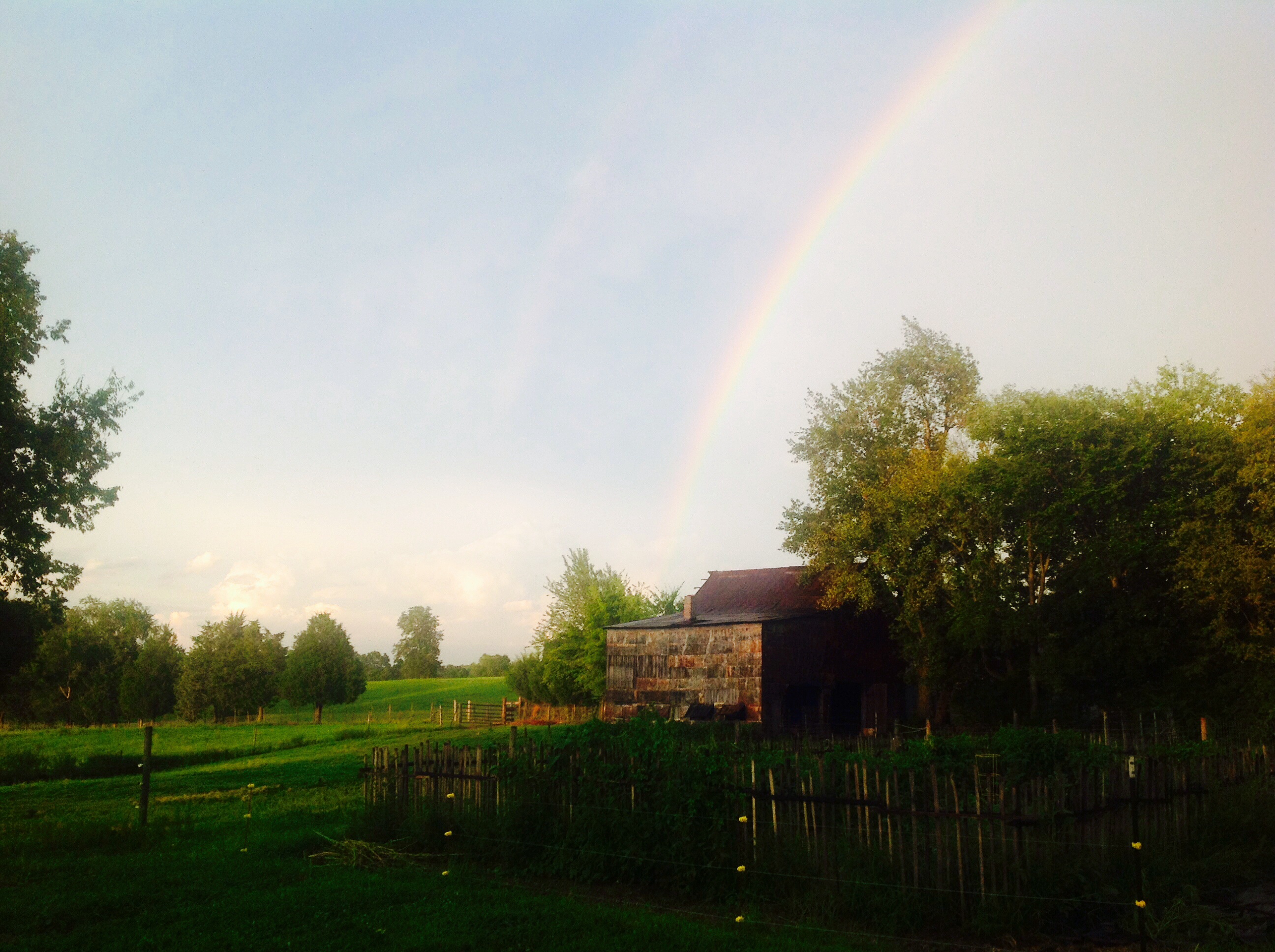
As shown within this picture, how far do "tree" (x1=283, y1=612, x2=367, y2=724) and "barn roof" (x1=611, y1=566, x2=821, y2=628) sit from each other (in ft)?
124

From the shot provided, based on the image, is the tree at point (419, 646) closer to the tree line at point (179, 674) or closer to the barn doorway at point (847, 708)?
the tree line at point (179, 674)

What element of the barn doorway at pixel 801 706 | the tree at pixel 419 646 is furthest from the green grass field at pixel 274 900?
the tree at pixel 419 646

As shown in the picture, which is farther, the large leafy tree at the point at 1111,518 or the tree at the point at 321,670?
the tree at the point at 321,670

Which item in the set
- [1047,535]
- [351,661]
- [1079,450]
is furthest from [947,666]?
[351,661]

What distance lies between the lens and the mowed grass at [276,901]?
948 centimetres

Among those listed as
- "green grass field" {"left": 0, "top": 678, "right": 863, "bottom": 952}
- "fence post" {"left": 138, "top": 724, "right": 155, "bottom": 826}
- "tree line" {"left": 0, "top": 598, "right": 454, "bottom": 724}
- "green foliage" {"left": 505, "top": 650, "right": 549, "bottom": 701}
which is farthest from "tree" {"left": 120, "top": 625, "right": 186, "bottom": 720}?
"fence post" {"left": 138, "top": 724, "right": 155, "bottom": 826}

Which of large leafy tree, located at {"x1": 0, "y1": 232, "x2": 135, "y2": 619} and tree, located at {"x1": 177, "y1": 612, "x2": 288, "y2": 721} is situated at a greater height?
large leafy tree, located at {"x1": 0, "y1": 232, "x2": 135, "y2": 619}

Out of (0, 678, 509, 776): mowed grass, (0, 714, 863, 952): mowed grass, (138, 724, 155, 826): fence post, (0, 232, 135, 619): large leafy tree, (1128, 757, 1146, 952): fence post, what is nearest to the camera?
(1128, 757, 1146, 952): fence post

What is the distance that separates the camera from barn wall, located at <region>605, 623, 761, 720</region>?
38.6m

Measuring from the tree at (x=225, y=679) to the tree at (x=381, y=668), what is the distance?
7251 centimetres

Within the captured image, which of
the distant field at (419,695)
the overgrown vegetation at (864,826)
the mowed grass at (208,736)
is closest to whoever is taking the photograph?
the overgrown vegetation at (864,826)

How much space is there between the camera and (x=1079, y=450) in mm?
35688

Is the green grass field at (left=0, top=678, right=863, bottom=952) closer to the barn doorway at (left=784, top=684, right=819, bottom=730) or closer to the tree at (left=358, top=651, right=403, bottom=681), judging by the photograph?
the barn doorway at (left=784, top=684, right=819, bottom=730)

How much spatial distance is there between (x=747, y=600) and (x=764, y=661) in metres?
7.81
